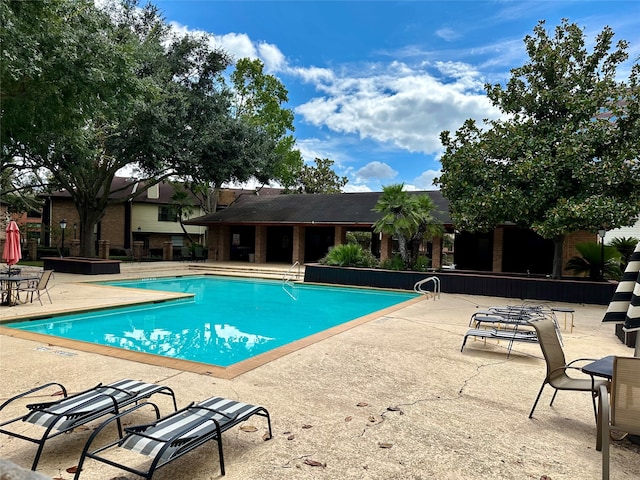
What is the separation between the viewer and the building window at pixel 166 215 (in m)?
37.1

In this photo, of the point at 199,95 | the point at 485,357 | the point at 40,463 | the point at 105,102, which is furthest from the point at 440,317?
the point at 199,95

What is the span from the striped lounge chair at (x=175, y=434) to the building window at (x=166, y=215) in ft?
117

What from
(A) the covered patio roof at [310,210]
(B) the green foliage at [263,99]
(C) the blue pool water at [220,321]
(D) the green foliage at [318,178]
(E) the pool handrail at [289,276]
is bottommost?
(C) the blue pool water at [220,321]

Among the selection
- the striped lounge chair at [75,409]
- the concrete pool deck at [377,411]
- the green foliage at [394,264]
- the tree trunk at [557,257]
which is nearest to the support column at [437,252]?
the green foliage at [394,264]

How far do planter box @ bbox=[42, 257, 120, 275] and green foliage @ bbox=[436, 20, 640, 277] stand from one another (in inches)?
597

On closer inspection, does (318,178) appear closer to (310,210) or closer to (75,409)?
(310,210)

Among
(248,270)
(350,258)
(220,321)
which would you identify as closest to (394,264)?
(350,258)

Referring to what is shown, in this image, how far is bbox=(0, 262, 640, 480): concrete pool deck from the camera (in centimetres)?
319

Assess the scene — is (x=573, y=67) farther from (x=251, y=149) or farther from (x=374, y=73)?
(x=251, y=149)

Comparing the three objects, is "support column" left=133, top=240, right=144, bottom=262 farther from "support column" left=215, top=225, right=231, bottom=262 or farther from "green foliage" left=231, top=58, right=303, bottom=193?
"green foliage" left=231, top=58, right=303, bottom=193

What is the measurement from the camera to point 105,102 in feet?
32.6

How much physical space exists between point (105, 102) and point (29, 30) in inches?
79.7

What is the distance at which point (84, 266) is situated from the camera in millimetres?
19094

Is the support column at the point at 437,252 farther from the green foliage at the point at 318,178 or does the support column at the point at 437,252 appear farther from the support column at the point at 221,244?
the green foliage at the point at 318,178
